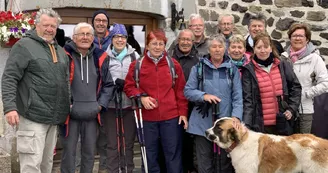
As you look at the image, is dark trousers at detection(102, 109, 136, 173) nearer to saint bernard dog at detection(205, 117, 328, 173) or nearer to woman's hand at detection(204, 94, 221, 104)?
woman's hand at detection(204, 94, 221, 104)

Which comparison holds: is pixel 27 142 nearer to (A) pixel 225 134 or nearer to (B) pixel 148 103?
(B) pixel 148 103

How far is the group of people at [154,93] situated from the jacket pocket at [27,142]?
0.01 meters

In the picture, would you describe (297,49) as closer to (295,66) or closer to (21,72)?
(295,66)

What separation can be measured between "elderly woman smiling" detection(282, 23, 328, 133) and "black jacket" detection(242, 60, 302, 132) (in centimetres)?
30

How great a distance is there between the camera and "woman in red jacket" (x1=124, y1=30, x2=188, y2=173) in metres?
5.06

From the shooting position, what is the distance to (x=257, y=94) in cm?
480

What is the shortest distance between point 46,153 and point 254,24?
3116mm

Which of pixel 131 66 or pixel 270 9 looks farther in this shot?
pixel 270 9

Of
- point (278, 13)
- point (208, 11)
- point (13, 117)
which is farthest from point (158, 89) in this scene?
point (278, 13)

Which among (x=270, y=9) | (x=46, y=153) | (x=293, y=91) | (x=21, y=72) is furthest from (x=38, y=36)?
(x=270, y=9)

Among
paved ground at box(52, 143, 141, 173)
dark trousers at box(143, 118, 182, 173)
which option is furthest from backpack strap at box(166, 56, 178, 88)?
paved ground at box(52, 143, 141, 173)

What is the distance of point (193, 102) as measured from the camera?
5.05 m

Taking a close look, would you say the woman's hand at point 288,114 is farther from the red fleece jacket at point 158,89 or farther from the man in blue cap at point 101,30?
the man in blue cap at point 101,30

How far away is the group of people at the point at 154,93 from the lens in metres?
4.33
